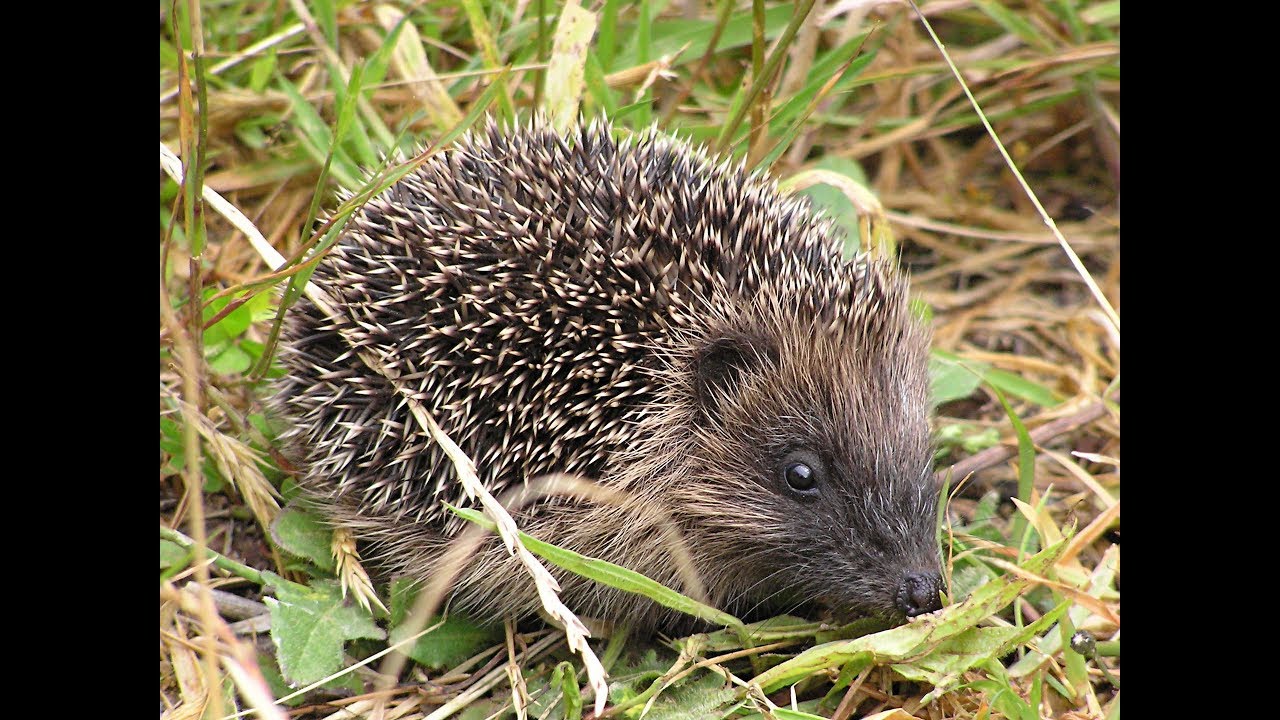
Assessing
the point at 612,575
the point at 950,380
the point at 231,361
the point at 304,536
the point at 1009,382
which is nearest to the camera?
the point at 612,575

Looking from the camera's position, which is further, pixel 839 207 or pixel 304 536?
pixel 839 207

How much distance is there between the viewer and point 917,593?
383cm

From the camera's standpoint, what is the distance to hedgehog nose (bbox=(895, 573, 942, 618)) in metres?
3.83

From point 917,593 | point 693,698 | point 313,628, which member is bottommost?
point 693,698

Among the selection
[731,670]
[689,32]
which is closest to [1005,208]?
[689,32]

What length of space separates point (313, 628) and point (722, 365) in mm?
1740

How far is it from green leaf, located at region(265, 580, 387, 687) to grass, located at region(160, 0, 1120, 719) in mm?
12

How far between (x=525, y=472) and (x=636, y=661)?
874 mm

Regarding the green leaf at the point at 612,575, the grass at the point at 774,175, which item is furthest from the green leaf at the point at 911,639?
the green leaf at the point at 612,575

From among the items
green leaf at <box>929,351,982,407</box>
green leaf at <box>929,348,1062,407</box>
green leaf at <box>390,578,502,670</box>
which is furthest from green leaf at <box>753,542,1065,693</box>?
green leaf at <box>929,348,1062,407</box>

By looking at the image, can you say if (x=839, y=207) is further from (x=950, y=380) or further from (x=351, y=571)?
(x=351, y=571)

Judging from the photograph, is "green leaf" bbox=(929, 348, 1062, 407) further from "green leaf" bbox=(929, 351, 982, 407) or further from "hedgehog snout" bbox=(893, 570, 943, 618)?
"hedgehog snout" bbox=(893, 570, 943, 618)

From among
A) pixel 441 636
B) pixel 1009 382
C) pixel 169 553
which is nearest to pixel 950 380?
pixel 1009 382

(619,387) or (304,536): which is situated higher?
(619,387)
